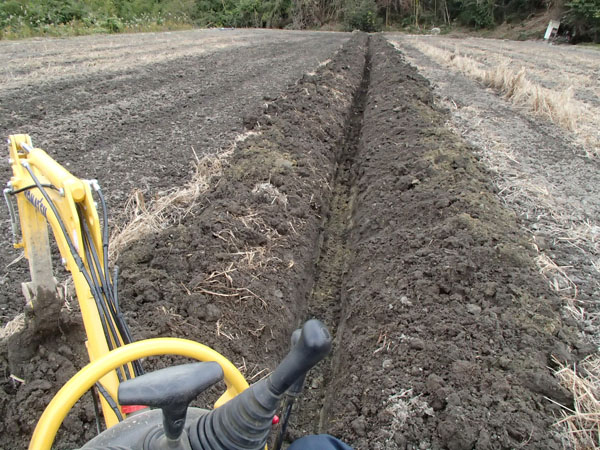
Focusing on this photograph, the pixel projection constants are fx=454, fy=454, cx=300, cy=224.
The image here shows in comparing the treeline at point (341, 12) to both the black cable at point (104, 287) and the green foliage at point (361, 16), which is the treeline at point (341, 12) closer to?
the green foliage at point (361, 16)

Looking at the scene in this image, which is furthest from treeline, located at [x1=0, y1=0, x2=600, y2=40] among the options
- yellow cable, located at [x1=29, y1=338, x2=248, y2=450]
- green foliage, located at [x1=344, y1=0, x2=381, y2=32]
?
yellow cable, located at [x1=29, y1=338, x2=248, y2=450]

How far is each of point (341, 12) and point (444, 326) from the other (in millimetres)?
42277

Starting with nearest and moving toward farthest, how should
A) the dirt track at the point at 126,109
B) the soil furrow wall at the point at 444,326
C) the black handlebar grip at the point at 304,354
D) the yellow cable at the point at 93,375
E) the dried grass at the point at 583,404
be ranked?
the black handlebar grip at the point at 304,354 → the yellow cable at the point at 93,375 → the dried grass at the point at 583,404 → the soil furrow wall at the point at 444,326 → the dirt track at the point at 126,109

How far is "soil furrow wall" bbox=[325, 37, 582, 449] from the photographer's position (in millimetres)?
2387

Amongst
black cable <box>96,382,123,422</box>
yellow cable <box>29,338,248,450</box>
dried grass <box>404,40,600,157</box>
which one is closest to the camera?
yellow cable <box>29,338,248,450</box>

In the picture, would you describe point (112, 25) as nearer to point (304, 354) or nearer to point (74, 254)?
point (74, 254)

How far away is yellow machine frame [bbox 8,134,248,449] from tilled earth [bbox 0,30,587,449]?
553 millimetres

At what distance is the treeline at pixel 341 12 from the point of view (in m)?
27.9

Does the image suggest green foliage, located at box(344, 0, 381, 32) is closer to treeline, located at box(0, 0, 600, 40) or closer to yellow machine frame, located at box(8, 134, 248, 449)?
treeline, located at box(0, 0, 600, 40)

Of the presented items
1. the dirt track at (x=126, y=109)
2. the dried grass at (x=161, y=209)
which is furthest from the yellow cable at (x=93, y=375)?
the dried grass at (x=161, y=209)

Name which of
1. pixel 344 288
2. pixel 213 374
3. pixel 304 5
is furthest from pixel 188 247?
pixel 304 5

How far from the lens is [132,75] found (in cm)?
958

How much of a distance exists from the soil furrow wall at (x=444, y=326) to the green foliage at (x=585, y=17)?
96.1 feet

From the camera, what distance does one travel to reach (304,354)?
94cm
